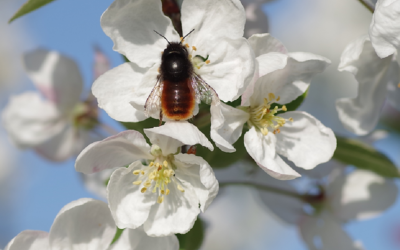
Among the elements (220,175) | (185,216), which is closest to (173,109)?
(185,216)

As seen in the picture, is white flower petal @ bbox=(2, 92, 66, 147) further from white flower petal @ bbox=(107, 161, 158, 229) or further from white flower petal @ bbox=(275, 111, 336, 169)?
white flower petal @ bbox=(275, 111, 336, 169)

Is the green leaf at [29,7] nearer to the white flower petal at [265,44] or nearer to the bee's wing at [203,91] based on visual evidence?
the bee's wing at [203,91]

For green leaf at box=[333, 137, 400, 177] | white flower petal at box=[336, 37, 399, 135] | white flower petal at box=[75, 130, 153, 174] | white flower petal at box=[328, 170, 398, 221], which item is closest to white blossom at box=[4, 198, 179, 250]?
white flower petal at box=[75, 130, 153, 174]

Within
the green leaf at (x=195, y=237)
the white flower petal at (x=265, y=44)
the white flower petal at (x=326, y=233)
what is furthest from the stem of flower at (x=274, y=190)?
the white flower petal at (x=265, y=44)

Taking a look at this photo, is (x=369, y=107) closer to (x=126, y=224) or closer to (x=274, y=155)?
(x=274, y=155)

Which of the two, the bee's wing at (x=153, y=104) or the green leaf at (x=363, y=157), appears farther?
the green leaf at (x=363, y=157)

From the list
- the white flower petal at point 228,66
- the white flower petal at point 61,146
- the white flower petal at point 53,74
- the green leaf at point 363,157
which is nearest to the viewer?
the white flower petal at point 228,66
